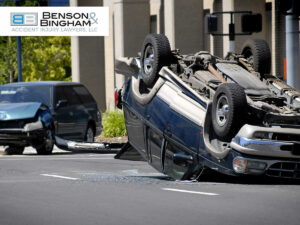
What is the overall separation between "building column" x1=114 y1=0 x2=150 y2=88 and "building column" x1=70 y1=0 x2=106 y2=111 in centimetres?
497

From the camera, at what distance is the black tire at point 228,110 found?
11.2 m

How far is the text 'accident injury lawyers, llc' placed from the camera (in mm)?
34344

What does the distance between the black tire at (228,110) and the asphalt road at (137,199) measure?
737 mm

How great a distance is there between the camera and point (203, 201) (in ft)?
32.9

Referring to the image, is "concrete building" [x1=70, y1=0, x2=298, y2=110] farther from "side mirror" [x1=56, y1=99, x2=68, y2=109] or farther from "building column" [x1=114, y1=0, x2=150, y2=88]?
"side mirror" [x1=56, y1=99, x2=68, y2=109]

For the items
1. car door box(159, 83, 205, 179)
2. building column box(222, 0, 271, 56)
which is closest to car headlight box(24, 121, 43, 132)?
car door box(159, 83, 205, 179)

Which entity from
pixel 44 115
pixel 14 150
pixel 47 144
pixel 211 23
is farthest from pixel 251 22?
pixel 14 150

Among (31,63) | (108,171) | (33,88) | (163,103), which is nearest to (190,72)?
(163,103)

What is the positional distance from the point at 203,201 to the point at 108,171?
519cm

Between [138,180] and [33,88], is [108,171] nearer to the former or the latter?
[138,180]

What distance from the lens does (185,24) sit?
97.9ft

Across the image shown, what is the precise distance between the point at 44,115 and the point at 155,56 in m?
7.56

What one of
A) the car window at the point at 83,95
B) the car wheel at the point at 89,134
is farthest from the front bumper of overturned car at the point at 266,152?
the car window at the point at 83,95

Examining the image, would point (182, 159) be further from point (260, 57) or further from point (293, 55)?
point (293, 55)
